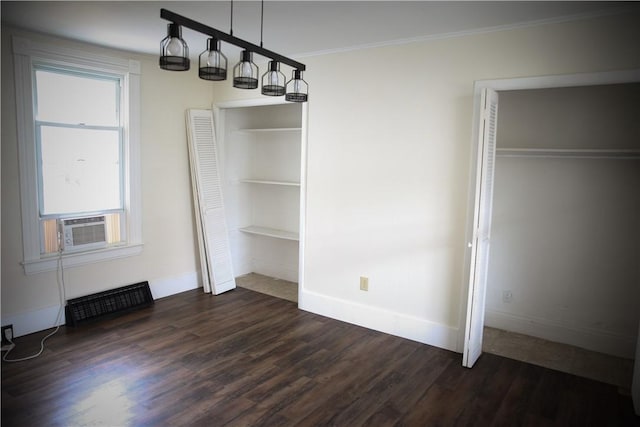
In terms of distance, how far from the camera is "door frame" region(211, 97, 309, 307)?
173 inches

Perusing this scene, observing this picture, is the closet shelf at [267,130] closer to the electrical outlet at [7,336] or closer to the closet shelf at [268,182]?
the closet shelf at [268,182]

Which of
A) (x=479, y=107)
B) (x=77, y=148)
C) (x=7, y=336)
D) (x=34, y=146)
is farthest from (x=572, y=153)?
(x=7, y=336)

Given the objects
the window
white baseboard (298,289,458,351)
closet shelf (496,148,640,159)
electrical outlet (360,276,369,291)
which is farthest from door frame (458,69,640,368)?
the window

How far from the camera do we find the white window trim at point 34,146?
11.9ft

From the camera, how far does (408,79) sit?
3.69 meters

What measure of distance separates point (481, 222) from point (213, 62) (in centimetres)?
220

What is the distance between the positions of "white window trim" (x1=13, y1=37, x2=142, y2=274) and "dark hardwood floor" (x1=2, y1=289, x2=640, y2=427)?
0.67 metres

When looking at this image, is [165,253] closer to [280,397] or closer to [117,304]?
[117,304]

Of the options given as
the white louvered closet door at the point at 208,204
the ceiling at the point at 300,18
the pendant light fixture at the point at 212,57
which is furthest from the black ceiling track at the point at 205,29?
the white louvered closet door at the point at 208,204

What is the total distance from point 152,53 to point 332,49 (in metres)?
1.83

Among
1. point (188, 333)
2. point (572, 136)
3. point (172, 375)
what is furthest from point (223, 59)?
point (572, 136)

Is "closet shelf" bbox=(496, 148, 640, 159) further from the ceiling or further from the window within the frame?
the window

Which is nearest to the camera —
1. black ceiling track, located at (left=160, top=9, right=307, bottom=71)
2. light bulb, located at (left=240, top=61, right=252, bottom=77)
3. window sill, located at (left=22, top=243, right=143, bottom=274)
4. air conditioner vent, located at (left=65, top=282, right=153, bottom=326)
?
black ceiling track, located at (left=160, top=9, right=307, bottom=71)

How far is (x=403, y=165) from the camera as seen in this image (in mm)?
3773
